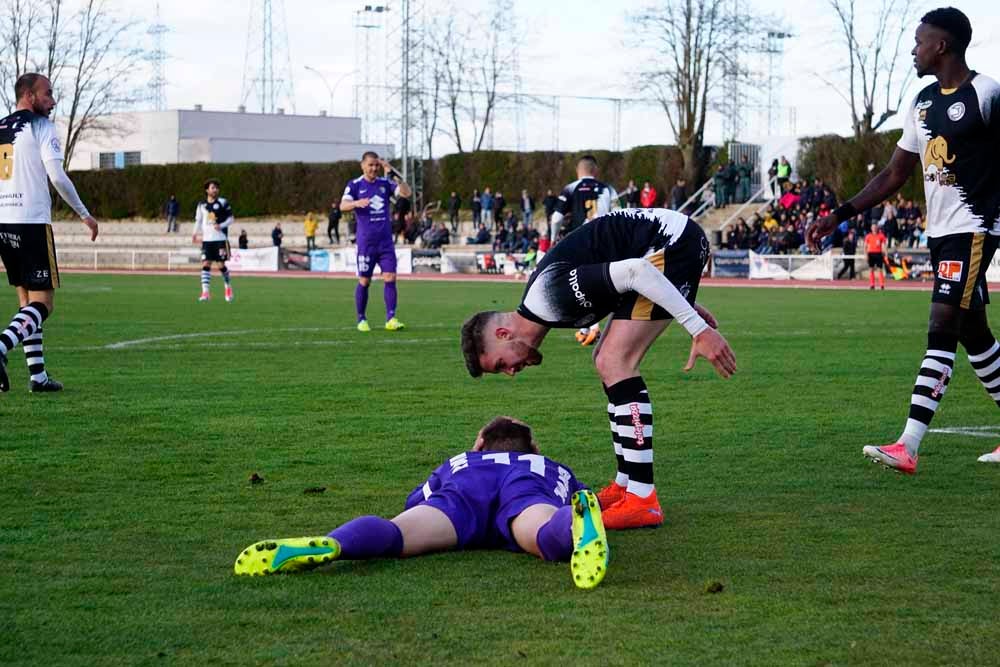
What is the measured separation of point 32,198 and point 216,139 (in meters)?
72.0

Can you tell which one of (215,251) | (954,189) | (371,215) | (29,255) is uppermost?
(954,189)

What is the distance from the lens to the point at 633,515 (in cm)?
543

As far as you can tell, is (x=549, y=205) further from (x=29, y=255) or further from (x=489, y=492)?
(x=489, y=492)

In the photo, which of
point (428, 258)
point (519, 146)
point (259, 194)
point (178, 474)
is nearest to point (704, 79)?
point (519, 146)

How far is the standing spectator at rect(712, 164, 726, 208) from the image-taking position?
50.5 metres

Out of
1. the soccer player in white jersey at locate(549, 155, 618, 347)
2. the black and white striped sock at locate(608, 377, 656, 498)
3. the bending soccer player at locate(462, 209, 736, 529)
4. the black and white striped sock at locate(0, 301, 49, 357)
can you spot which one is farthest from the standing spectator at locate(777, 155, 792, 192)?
the black and white striped sock at locate(608, 377, 656, 498)

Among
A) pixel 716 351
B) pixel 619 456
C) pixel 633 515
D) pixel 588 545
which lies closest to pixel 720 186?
Result: pixel 619 456

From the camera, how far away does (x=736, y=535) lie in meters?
5.20

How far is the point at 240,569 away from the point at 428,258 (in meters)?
44.1

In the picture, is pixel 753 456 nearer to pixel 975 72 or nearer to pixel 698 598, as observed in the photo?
pixel 975 72

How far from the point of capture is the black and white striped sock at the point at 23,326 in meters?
9.33

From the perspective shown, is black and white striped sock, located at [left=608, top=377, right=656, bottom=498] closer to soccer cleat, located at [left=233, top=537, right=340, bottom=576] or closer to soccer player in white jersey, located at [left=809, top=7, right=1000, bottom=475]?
soccer cleat, located at [left=233, top=537, right=340, bottom=576]

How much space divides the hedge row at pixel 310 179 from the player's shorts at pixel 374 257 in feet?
134

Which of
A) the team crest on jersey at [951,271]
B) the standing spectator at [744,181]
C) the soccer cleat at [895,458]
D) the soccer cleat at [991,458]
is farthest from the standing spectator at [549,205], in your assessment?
the soccer cleat at [895,458]
